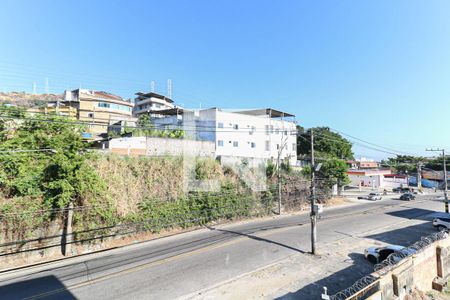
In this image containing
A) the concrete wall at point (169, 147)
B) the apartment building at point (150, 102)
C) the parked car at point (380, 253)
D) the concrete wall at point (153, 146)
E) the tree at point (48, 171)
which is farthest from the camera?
the apartment building at point (150, 102)

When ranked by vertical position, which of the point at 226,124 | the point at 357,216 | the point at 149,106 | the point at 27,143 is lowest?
the point at 357,216

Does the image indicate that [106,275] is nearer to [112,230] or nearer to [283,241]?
[112,230]

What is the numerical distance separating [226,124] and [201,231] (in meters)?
24.6

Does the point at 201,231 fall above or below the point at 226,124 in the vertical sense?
below

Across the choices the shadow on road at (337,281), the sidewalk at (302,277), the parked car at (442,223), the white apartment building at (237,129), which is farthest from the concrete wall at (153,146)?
the parked car at (442,223)

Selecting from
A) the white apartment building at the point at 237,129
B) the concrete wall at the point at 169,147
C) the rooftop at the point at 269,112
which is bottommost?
the concrete wall at the point at 169,147

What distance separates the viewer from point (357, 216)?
92.8 ft

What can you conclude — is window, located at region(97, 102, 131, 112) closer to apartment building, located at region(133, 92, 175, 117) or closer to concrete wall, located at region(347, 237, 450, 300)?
apartment building, located at region(133, 92, 175, 117)

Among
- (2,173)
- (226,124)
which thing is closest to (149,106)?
(226,124)

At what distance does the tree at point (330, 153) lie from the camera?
1613 inches

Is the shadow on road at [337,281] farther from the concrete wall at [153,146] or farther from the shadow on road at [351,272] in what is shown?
the concrete wall at [153,146]

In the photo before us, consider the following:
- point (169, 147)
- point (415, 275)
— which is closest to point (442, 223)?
point (415, 275)

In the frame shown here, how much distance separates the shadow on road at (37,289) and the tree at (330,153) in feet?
98.8

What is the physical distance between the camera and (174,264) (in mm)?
13477
